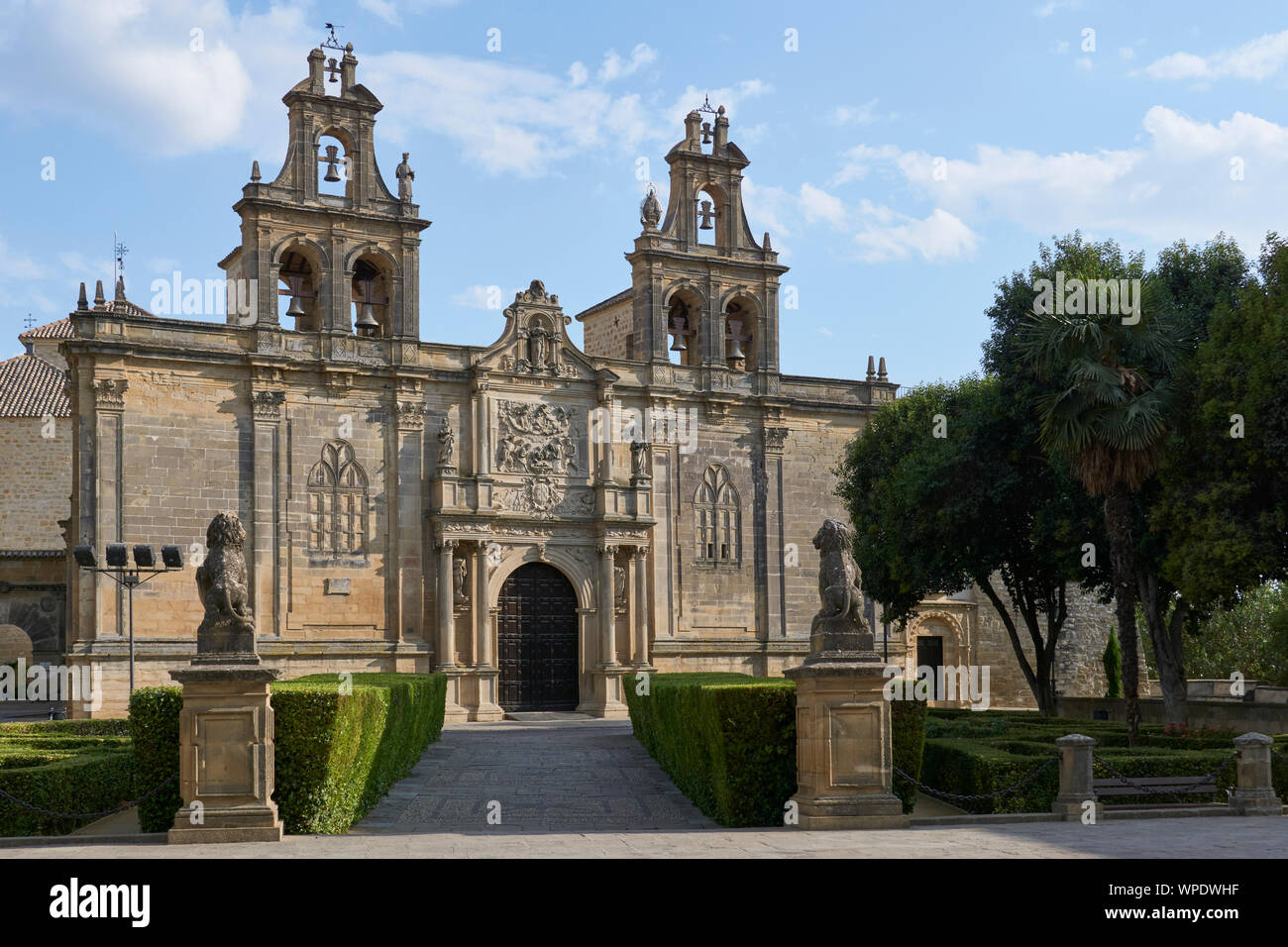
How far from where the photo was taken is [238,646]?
1428 cm

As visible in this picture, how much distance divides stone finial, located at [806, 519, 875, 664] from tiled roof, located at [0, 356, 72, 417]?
44.7 meters

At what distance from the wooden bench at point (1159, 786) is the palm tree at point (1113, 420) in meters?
4.35

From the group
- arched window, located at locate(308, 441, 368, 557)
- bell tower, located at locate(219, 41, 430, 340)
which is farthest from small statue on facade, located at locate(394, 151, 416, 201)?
arched window, located at locate(308, 441, 368, 557)

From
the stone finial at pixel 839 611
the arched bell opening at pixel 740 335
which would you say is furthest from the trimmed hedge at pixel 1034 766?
the arched bell opening at pixel 740 335

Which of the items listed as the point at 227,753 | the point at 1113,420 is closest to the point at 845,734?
the point at 227,753

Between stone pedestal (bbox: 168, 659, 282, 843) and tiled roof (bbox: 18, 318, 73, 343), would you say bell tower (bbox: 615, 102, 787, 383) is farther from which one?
tiled roof (bbox: 18, 318, 73, 343)

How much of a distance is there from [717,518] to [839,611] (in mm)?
22089

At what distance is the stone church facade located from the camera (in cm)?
3145

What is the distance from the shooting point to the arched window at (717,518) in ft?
122

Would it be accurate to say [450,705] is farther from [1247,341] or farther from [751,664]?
[1247,341]

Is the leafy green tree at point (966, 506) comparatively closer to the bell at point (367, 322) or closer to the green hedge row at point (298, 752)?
the bell at point (367, 322)

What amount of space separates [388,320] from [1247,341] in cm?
2078

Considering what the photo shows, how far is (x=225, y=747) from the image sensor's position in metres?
14.0

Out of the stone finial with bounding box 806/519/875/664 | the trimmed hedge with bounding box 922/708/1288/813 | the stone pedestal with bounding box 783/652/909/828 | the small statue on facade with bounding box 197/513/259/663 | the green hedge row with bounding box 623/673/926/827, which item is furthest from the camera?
the trimmed hedge with bounding box 922/708/1288/813
